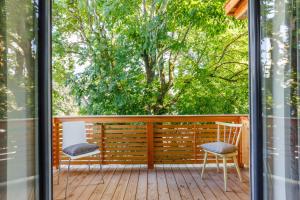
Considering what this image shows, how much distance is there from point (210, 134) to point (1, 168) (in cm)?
330

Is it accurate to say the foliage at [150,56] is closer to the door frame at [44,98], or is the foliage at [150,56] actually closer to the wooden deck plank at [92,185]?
the wooden deck plank at [92,185]

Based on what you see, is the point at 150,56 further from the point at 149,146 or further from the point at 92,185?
the point at 92,185

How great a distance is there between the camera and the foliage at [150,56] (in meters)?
5.30

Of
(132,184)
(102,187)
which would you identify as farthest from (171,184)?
(102,187)

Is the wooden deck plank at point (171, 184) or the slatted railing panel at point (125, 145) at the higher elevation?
Answer: the slatted railing panel at point (125, 145)

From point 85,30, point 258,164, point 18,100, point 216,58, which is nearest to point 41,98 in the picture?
point 18,100

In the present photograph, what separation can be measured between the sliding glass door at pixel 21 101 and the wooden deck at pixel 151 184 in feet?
5.68

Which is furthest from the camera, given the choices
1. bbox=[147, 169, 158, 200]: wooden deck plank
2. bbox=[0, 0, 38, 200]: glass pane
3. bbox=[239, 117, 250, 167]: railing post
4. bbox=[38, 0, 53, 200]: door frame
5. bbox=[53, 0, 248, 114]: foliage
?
bbox=[53, 0, 248, 114]: foliage

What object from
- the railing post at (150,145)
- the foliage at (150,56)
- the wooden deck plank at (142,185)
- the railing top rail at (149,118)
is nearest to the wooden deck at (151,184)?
the wooden deck plank at (142,185)

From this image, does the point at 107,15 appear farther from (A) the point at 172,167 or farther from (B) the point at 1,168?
(B) the point at 1,168

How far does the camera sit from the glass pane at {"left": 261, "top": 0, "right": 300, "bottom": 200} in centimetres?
115

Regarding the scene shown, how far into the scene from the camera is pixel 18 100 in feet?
3.72

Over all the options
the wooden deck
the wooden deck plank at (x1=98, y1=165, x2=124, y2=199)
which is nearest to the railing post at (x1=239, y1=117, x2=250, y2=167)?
the wooden deck

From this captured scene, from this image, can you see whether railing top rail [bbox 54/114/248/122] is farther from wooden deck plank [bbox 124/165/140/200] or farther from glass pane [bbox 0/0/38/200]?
glass pane [bbox 0/0/38/200]
